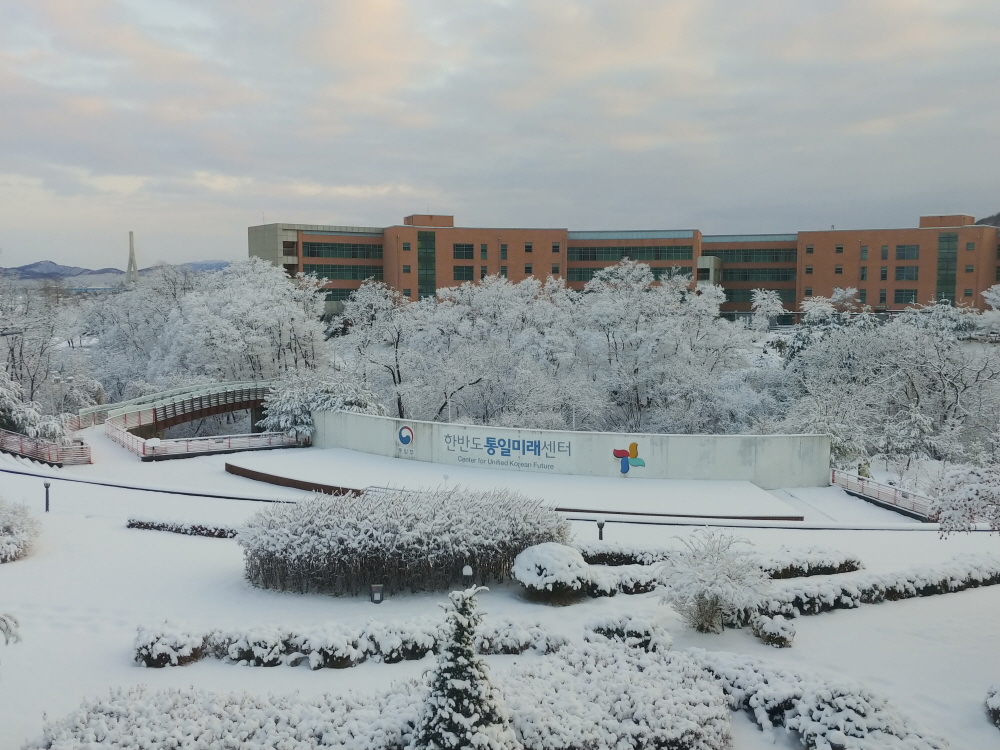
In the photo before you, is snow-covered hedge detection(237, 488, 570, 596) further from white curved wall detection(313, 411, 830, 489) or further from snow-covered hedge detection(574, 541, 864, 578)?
white curved wall detection(313, 411, 830, 489)

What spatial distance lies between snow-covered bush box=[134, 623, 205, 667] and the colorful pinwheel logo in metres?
16.6

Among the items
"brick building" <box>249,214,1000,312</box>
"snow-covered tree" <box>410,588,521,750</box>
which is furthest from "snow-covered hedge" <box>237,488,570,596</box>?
"brick building" <box>249,214,1000,312</box>

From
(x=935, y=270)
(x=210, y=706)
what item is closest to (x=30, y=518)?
(x=210, y=706)

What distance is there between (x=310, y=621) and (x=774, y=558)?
28.2 feet

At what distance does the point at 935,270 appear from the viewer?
3095 inches

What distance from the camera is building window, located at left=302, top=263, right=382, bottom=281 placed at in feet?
265

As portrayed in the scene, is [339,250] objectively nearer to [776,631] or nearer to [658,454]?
[658,454]

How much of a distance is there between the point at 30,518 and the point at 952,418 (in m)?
38.6

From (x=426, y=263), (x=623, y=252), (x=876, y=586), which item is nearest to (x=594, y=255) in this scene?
(x=623, y=252)

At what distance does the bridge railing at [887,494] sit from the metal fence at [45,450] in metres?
26.8

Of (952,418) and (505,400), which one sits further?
(505,400)

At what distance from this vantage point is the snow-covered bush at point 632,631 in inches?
436

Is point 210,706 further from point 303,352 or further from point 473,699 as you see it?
point 303,352

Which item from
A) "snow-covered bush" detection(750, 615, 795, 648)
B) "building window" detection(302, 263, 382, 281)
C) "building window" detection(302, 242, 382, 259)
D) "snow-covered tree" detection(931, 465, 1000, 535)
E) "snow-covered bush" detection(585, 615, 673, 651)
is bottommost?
"snow-covered bush" detection(750, 615, 795, 648)
